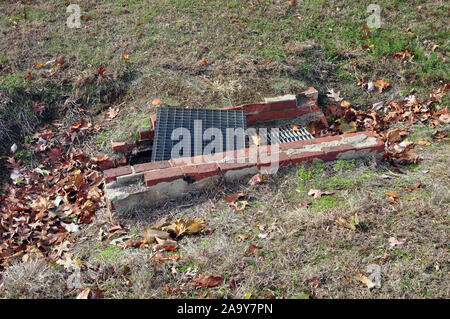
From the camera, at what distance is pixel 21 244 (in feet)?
11.3

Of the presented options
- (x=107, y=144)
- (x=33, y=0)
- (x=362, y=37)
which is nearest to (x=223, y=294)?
(x=107, y=144)

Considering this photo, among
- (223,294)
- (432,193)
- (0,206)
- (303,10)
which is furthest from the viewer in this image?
(303,10)

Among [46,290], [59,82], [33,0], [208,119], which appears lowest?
[46,290]

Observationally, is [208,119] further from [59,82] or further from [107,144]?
[59,82]

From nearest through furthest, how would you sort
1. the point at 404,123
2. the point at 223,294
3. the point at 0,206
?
the point at 223,294 < the point at 0,206 < the point at 404,123

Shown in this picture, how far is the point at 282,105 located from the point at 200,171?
1.66 metres

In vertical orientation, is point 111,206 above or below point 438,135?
above

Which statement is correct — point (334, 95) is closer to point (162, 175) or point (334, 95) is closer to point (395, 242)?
point (395, 242)

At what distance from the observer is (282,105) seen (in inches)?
181

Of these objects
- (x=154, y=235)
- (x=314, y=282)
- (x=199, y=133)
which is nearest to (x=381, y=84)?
(x=199, y=133)

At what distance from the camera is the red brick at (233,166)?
136 inches

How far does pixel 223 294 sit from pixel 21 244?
198 centimetres

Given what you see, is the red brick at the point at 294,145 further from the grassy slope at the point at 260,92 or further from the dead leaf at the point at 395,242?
the dead leaf at the point at 395,242

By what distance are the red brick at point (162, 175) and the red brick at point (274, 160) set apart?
0.71 metres
